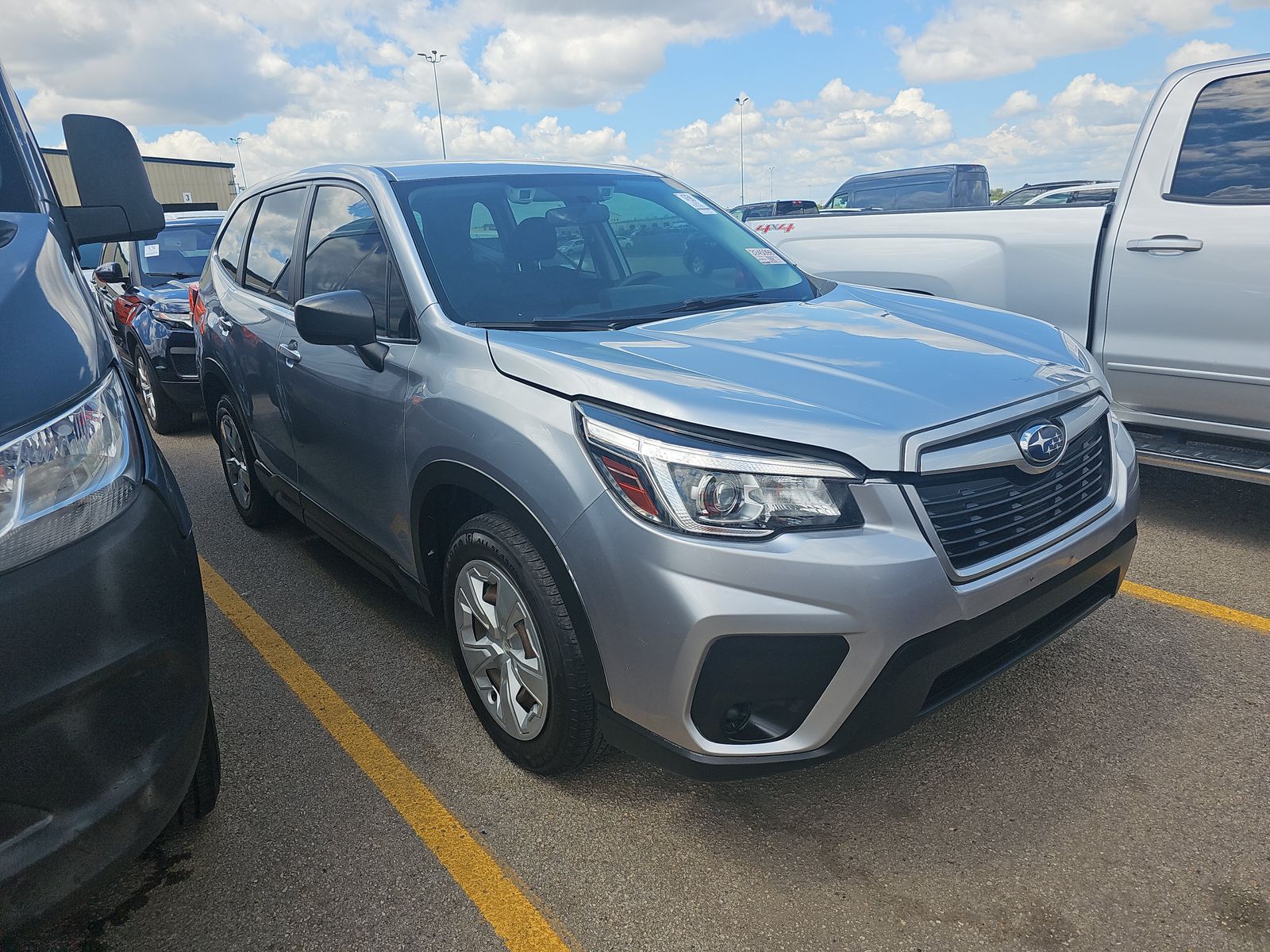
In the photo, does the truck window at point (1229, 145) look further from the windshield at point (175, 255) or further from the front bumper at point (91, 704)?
the windshield at point (175, 255)

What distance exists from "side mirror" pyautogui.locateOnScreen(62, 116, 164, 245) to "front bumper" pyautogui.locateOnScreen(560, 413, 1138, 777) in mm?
1987

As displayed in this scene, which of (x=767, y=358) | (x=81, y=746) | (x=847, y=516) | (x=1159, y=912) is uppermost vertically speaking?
(x=767, y=358)

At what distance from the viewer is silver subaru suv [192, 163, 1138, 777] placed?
78.8 inches

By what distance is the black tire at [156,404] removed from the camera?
7.20m

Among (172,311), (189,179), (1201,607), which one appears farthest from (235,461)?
(189,179)

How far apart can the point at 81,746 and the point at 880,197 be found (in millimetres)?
11500

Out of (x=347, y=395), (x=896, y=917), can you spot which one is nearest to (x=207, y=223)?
(x=347, y=395)

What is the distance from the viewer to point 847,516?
2016 millimetres

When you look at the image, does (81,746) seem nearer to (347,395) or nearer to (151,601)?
(151,601)

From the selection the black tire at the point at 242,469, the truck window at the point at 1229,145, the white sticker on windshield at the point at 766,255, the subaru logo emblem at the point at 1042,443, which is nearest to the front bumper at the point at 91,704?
the subaru logo emblem at the point at 1042,443

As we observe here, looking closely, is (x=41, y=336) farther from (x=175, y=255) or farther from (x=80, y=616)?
(x=175, y=255)

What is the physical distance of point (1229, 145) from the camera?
4.00 meters

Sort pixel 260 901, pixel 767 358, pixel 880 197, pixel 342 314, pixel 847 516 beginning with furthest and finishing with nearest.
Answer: pixel 880 197
pixel 342 314
pixel 767 358
pixel 260 901
pixel 847 516

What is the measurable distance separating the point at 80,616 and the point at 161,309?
619 cm
